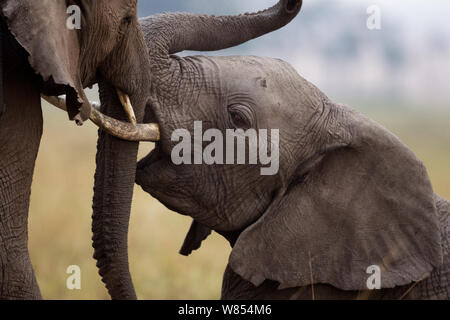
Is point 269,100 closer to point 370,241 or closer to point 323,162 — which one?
point 323,162

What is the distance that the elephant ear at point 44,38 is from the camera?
7.66 ft

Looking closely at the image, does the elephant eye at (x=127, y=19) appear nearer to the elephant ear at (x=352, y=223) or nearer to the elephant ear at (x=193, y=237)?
the elephant ear at (x=352, y=223)

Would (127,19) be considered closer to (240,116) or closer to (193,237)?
(240,116)

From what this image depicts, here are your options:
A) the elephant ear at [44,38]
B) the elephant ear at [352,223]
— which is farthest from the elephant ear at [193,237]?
the elephant ear at [44,38]

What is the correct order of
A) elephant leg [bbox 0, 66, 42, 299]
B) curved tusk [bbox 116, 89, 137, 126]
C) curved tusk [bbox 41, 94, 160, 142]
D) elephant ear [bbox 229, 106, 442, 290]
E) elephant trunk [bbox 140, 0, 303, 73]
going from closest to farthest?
elephant leg [bbox 0, 66, 42, 299], curved tusk [bbox 41, 94, 160, 142], curved tusk [bbox 116, 89, 137, 126], elephant trunk [bbox 140, 0, 303, 73], elephant ear [bbox 229, 106, 442, 290]

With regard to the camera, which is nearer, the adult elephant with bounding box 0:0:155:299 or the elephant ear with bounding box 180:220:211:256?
the adult elephant with bounding box 0:0:155:299

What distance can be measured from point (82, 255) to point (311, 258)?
3.68 m

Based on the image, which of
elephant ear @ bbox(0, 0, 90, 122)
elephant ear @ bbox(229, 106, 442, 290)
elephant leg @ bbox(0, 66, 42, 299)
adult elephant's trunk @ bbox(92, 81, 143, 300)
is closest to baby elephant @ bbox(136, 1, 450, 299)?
elephant ear @ bbox(229, 106, 442, 290)

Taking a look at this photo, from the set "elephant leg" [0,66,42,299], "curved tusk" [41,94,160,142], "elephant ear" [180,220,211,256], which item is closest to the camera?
"elephant leg" [0,66,42,299]

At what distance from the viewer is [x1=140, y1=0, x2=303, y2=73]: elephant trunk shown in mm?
3364

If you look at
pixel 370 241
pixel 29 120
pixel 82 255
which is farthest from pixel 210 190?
pixel 82 255

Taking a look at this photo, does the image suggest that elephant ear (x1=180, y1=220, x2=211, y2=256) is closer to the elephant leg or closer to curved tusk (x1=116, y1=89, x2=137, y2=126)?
curved tusk (x1=116, y1=89, x2=137, y2=126)

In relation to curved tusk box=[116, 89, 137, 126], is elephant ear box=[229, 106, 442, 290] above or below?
below

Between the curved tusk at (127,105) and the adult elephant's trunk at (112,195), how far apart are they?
33 millimetres
